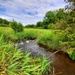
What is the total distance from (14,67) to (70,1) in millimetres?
9736

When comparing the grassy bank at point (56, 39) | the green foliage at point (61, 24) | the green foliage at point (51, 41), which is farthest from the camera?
the green foliage at point (51, 41)

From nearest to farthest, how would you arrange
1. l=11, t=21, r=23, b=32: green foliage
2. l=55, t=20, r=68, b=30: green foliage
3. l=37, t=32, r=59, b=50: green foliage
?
1. l=55, t=20, r=68, b=30: green foliage
2. l=37, t=32, r=59, b=50: green foliage
3. l=11, t=21, r=23, b=32: green foliage

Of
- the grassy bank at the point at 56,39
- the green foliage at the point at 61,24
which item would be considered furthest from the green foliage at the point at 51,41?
the green foliage at the point at 61,24

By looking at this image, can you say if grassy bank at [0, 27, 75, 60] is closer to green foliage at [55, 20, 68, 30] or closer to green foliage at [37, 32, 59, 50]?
green foliage at [37, 32, 59, 50]

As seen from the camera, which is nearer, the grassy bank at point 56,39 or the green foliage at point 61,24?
the grassy bank at point 56,39

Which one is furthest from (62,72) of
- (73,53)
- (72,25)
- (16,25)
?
(16,25)

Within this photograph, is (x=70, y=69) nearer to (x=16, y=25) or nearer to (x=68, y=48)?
(x=68, y=48)

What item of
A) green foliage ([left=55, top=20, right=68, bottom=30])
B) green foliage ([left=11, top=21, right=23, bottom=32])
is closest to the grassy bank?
green foliage ([left=55, top=20, right=68, bottom=30])

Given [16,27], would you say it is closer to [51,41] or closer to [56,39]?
[51,41]

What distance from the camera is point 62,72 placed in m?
7.83

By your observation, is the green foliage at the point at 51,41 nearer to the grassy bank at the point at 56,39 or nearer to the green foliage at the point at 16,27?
the grassy bank at the point at 56,39

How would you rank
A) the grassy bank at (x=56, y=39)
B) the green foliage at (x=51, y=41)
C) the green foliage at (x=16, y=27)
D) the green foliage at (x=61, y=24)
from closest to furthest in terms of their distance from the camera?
the grassy bank at (x=56, y=39) → the green foliage at (x=61, y=24) → the green foliage at (x=51, y=41) → the green foliage at (x=16, y=27)

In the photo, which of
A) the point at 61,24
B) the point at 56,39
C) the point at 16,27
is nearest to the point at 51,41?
the point at 56,39

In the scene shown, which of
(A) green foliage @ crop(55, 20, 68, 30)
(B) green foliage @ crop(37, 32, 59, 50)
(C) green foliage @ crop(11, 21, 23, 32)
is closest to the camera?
(A) green foliage @ crop(55, 20, 68, 30)
